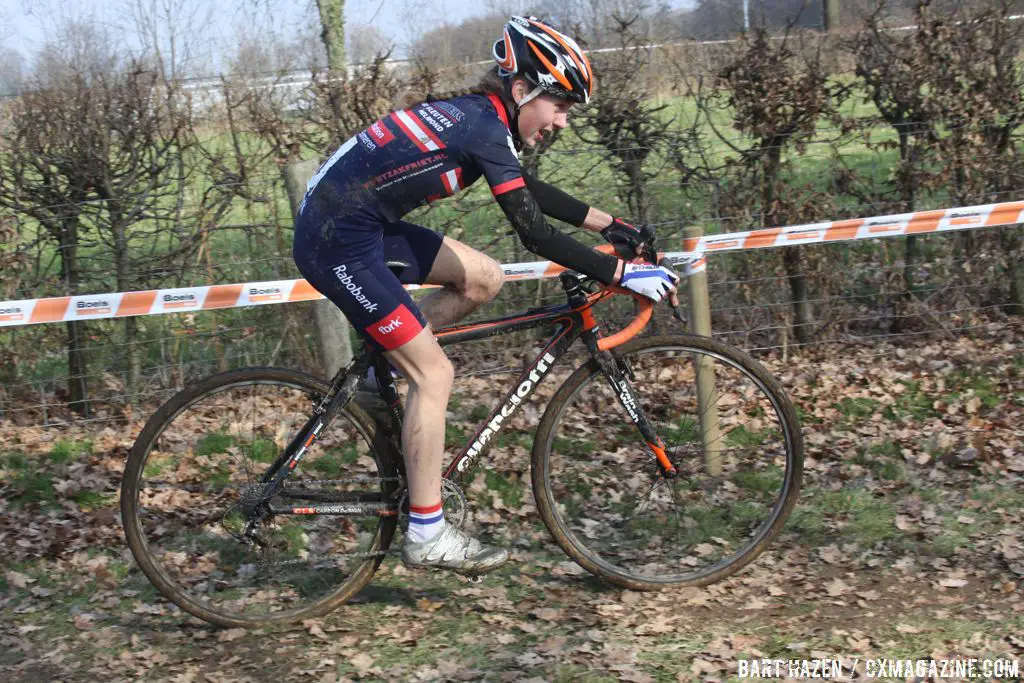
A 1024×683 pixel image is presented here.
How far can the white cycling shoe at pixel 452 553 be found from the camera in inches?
163

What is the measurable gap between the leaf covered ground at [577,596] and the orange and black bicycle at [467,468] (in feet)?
0.63

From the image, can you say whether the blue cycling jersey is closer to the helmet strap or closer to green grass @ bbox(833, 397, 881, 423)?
the helmet strap

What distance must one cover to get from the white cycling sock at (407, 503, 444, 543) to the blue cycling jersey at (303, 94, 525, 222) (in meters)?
1.19

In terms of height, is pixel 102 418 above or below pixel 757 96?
below

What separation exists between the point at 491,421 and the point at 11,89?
5.28 metres

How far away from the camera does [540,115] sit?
3896mm

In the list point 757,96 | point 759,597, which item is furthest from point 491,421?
point 757,96

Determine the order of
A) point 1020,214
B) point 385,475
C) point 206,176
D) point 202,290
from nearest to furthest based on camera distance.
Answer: point 385,475 → point 202,290 → point 1020,214 → point 206,176

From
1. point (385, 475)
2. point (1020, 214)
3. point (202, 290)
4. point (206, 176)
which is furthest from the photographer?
point (206, 176)

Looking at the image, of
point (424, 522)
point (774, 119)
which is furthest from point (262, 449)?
point (774, 119)

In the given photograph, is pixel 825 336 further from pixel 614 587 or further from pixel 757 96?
pixel 614 587

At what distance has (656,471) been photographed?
448cm

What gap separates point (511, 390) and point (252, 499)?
116cm

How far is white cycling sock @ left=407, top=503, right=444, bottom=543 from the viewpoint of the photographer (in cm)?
413
